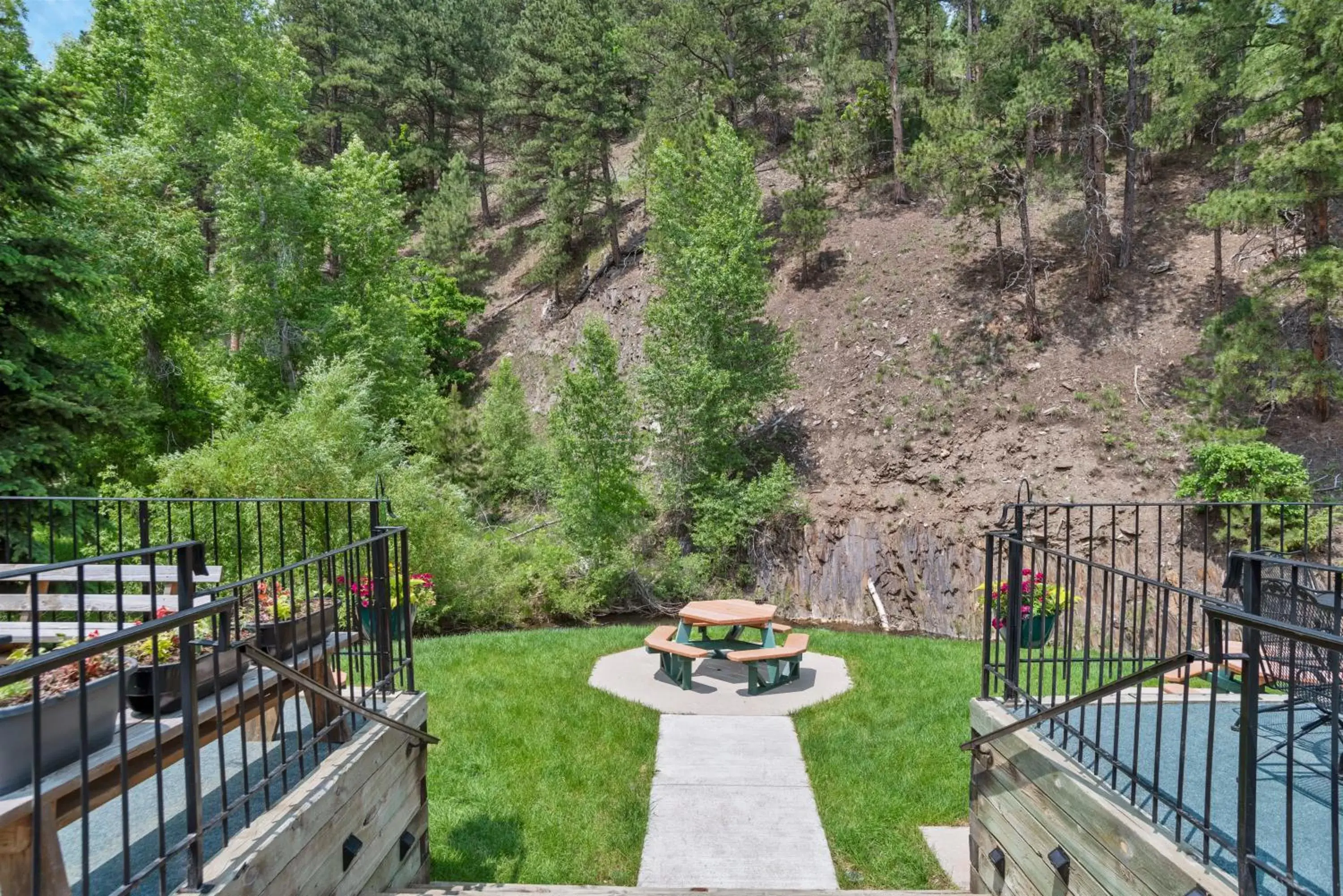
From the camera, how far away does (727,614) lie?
23.7 feet

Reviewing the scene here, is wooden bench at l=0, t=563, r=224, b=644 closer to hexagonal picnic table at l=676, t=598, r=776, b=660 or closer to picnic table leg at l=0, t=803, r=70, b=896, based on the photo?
picnic table leg at l=0, t=803, r=70, b=896

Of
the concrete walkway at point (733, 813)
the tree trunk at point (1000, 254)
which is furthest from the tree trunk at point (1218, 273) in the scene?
the concrete walkway at point (733, 813)

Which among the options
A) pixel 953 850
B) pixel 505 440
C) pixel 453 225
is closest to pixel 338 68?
pixel 453 225

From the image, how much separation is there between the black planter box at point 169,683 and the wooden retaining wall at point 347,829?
19.5 inches

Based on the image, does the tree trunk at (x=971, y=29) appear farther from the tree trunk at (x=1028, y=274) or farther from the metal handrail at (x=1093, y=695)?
the metal handrail at (x=1093, y=695)

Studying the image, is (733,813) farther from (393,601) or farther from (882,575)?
(882,575)

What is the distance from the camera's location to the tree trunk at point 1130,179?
47.6 ft

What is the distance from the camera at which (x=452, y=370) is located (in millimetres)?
24734

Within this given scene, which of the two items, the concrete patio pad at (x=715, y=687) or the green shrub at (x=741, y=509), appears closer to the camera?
the concrete patio pad at (x=715, y=687)

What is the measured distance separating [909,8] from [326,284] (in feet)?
55.5

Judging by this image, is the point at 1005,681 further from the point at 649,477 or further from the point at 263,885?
the point at 649,477

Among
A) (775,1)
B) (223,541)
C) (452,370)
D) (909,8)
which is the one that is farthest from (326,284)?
(909,8)

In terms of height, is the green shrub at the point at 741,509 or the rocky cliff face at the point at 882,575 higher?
the green shrub at the point at 741,509

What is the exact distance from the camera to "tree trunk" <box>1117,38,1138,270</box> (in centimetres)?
1450
